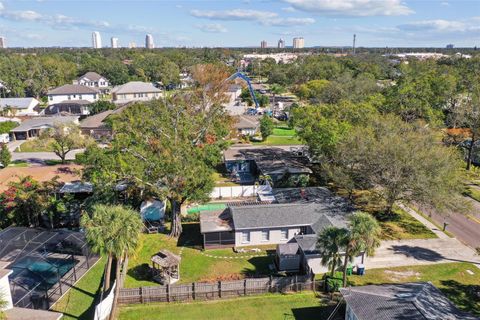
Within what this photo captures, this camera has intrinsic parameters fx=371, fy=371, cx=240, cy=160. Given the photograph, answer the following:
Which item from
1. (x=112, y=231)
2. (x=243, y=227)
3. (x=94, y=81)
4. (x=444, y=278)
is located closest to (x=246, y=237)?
(x=243, y=227)

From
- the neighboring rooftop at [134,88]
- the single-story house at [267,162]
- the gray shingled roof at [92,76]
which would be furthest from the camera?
the gray shingled roof at [92,76]

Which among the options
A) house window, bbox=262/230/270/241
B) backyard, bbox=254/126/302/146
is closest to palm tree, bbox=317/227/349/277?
house window, bbox=262/230/270/241

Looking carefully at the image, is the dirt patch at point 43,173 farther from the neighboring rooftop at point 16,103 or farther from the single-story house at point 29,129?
the neighboring rooftop at point 16,103

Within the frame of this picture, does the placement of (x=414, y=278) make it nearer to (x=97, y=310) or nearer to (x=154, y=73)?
(x=97, y=310)

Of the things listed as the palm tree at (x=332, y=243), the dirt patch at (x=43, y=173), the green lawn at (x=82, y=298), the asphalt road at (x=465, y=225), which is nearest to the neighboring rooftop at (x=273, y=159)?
the asphalt road at (x=465, y=225)

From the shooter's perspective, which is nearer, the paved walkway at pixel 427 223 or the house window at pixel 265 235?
the house window at pixel 265 235

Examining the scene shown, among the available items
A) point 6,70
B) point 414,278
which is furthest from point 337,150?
point 6,70
